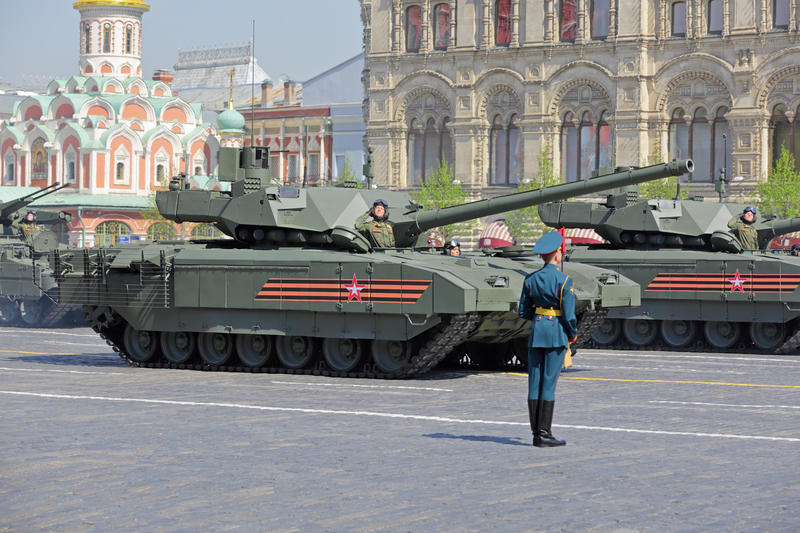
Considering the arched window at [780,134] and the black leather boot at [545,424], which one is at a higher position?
the arched window at [780,134]

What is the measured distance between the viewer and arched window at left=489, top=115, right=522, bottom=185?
6900cm

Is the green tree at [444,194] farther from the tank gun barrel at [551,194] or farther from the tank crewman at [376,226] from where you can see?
the tank crewman at [376,226]

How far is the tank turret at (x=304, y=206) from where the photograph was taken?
21375 mm

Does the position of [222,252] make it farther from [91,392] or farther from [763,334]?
[763,334]

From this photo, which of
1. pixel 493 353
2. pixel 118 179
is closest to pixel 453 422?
pixel 493 353

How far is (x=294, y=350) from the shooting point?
21125 mm

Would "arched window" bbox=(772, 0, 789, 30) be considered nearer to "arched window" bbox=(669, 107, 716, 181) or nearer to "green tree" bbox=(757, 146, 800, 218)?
"arched window" bbox=(669, 107, 716, 181)

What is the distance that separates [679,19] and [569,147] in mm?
7682

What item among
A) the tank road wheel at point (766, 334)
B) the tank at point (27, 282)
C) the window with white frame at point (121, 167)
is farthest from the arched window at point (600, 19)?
the tank road wheel at point (766, 334)

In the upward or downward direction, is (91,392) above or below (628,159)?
below

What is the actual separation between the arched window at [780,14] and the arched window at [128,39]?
54.0m

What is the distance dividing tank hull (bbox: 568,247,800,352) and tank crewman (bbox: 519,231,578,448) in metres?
14.6

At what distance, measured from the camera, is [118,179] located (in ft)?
311

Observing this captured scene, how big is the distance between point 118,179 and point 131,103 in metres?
5.82
